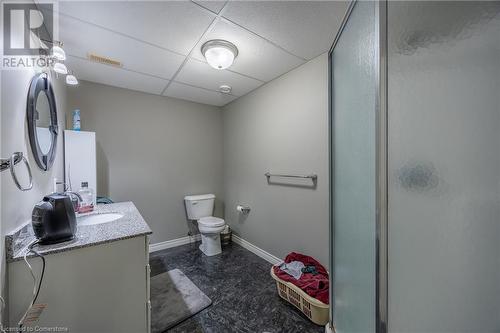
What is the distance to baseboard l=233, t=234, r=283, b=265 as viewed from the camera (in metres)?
2.25

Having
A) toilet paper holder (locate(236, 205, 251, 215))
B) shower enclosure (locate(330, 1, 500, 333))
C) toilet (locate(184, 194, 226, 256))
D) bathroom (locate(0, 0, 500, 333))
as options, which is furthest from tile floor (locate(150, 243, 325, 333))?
shower enclosure (locate(330, 1, 500, 333))

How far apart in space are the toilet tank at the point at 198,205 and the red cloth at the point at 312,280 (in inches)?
55.5

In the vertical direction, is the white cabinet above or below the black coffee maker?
above

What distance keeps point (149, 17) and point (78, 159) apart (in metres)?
1.52

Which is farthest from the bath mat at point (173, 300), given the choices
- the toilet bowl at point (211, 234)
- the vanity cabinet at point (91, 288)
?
the toilet bowl at point (211, 234)

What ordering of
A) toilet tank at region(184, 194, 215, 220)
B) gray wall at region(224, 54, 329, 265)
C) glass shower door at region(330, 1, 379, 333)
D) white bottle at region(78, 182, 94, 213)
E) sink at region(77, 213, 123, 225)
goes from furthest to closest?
toilet tank at region(184, 194, 215, 220)
gray wall at region(224, 54, 329, 265)
white bottle at region(78, 182, 94, 213)
sink at region(77, 213, 123, 225)
glass shower door at region(330, 1, 379, 333)

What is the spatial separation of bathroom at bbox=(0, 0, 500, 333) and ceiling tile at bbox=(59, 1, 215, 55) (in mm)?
11

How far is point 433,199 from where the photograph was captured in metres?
0.60

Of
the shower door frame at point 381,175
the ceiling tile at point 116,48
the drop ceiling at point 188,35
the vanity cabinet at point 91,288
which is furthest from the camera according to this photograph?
the ceiling tile at point 116,48

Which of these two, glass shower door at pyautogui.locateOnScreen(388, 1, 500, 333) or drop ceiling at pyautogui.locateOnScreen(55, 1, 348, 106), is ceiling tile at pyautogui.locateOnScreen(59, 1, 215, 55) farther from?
glass shower door at pyautogui.locateOnScreen(388, 1, 500, 333)

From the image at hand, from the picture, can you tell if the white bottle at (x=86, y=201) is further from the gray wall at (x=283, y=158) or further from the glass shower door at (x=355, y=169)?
the glass shower door at (x=355, y=169)

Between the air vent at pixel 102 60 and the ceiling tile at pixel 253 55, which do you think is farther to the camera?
the air vent at pixel 102 60

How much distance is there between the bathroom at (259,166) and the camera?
576mm

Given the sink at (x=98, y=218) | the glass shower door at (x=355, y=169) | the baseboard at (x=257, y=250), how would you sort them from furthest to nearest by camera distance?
the baseboard at (x=257, y=250) → the sink at (x=98, y=218) → the glass shower door at (x=355, y=169)
